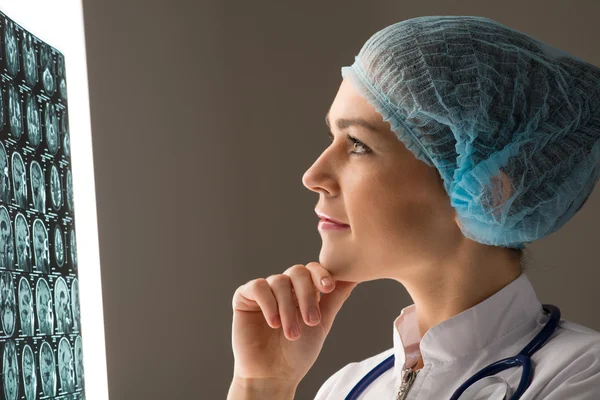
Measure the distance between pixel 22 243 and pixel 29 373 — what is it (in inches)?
10.0

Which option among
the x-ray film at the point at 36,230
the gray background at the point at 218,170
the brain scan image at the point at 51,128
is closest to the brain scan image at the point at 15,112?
the x-ray film at the point at 36,230

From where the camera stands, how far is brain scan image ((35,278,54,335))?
1568mm

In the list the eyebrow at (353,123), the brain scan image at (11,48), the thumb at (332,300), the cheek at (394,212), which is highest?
the brain scan image at (11,48)

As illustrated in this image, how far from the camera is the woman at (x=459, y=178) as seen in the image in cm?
116

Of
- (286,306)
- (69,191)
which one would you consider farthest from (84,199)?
(286,306)

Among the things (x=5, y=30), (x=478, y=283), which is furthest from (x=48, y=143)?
(x=478, y=283)

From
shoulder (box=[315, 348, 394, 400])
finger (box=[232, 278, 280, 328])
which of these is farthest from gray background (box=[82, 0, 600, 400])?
finger (box=[232, 278, 280, 328])

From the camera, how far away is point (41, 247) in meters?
1.59

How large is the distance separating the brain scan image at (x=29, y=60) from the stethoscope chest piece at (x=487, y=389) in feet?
3.54

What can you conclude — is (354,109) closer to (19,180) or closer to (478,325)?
(478,325)

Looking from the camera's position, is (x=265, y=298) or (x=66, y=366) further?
(x=66, y=366)

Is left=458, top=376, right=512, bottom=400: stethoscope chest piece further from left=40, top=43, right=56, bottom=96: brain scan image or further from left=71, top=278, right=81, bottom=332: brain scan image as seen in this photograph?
left=40, top=43, right=56, bottom=96: brain scan image

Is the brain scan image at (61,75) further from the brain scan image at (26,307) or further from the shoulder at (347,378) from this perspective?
the shoulder at (347,378)

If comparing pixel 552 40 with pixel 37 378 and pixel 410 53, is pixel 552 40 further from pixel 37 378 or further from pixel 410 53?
pixel 37 378
